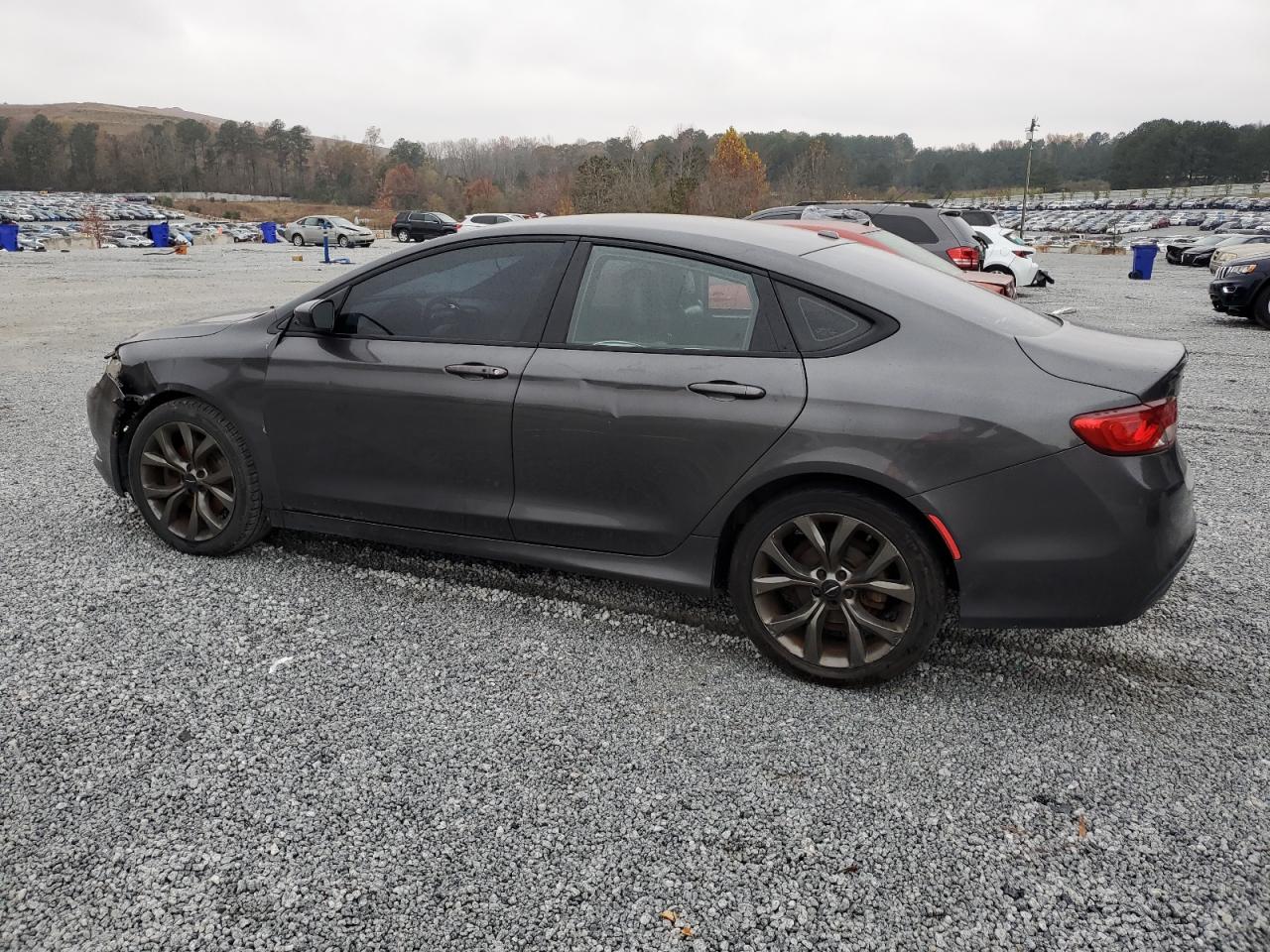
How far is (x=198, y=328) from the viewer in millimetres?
4551

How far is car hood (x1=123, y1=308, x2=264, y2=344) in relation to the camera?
14.8 ft

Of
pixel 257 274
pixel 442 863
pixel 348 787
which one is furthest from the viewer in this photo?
pixel 257 274

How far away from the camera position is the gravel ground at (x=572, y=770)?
233 centimetres

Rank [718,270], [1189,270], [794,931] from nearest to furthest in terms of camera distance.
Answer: [794,931]
[718,270]
[1189,270]

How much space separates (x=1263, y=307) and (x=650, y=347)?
44.9ft

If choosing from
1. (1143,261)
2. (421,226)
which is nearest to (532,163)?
(421,226)

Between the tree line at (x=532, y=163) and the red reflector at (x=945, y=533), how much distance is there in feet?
313

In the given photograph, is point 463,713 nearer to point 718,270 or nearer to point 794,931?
point 794,931

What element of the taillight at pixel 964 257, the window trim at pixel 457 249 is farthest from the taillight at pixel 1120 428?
the taillight at pixel 964 257

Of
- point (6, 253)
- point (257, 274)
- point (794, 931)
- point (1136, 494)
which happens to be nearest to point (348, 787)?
point (794, 931)

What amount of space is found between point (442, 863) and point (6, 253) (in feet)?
124

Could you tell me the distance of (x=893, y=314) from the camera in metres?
3.29

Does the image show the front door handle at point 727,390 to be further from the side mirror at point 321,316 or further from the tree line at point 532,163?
the tree line at point 532,163

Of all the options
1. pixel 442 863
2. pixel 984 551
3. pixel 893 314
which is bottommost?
pixel 442 863
